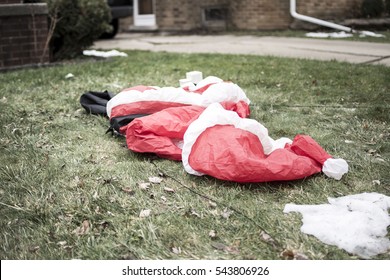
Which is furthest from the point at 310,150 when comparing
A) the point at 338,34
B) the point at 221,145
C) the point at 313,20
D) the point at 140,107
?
the point at 313,20

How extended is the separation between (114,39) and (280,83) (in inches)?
246

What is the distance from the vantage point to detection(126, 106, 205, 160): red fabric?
9.14 ft

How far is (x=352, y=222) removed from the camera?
6.48 feet

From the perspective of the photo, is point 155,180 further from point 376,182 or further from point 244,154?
point 376,182

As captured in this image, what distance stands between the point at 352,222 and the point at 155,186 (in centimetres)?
105

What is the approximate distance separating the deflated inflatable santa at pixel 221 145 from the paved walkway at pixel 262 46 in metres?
3.26

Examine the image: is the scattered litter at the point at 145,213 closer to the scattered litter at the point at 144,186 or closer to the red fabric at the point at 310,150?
the scattered litter at the point at 144,186

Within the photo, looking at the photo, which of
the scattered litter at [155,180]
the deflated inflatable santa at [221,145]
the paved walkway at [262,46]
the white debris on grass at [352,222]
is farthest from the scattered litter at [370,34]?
the scattered litter at [155,180]

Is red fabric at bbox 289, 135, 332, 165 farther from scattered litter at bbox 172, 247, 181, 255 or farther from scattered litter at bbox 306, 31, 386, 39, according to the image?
scattered litter at bbox 306, 31, 386, 39

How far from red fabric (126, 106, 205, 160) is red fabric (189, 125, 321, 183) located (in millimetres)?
281

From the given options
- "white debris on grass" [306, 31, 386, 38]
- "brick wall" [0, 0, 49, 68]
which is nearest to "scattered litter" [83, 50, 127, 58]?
"brick wall" [0, 0, 49, 68]

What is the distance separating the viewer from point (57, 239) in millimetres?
1989
